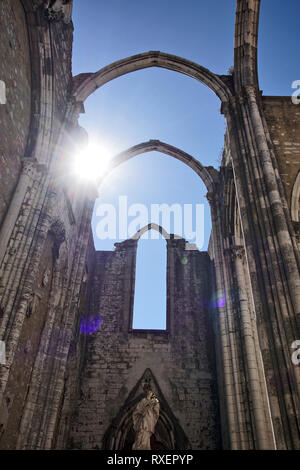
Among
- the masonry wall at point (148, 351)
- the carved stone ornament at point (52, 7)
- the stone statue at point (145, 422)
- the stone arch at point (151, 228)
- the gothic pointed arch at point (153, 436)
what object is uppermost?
the stone arch at point (151, 228)

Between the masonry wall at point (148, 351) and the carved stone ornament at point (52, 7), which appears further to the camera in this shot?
the masonry wall at point (148, 351)

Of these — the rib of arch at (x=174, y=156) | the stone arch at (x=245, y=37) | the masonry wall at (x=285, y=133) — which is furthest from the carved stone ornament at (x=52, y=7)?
the rib of arch at (x=174, y=156)

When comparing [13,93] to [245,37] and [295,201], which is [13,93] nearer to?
[295,201]

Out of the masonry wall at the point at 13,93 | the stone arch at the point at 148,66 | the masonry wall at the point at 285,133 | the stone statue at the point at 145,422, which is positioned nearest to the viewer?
the stone statue at the point at 145,422

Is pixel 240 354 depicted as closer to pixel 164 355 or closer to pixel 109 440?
pixel 164 355

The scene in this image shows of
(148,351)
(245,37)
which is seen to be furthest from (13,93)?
(148,351)

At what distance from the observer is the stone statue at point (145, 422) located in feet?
18.3

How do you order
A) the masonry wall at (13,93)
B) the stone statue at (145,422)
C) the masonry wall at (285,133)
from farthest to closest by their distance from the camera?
the masonry wall at (285,133), the masonry wall at (13,93), the stone statue at (145,422)

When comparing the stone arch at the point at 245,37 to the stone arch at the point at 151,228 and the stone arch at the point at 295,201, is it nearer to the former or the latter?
the stone arch at the point at 295,201

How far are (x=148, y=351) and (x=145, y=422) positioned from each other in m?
4.84

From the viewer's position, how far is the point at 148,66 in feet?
33.2

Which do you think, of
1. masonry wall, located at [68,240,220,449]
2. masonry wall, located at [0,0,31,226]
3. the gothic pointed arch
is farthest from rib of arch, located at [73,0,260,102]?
the gothic pointed arch

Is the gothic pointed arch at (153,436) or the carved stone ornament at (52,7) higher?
the carved stone ornament at (52,7)

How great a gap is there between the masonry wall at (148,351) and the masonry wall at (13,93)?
608cm
